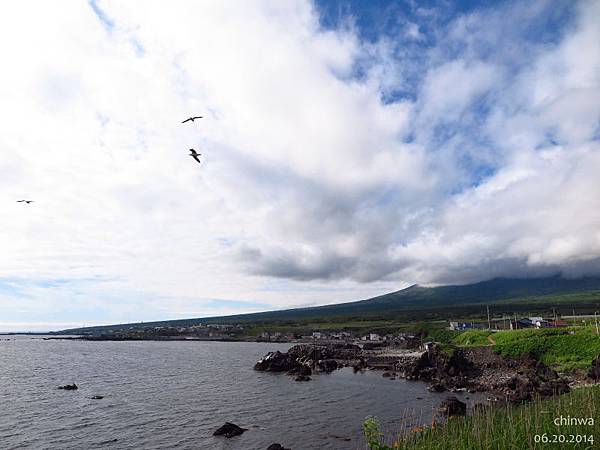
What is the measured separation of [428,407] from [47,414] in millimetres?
44223

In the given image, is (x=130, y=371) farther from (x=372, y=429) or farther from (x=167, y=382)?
(x=372, y=429)

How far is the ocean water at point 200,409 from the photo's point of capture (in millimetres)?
36844

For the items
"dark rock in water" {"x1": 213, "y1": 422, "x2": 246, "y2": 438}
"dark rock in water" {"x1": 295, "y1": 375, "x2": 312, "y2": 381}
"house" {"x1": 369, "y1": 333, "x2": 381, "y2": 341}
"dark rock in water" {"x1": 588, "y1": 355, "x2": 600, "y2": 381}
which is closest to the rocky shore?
"dark rock in water" {"x1": 295, "y1": 375, "x2": 312, "y2": 381}

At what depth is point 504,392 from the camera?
50.0 meters

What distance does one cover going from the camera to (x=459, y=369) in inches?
2645

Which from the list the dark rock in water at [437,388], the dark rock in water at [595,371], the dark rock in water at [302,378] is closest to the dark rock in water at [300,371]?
the dark rock in water at [302,378]

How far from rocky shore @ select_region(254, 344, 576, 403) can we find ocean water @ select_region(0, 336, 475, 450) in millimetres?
4372

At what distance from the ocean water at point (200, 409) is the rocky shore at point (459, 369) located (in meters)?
4.37

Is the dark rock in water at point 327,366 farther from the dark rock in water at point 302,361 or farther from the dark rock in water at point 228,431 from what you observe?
the dark rock in water at point 228,431

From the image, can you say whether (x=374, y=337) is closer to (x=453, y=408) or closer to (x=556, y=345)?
(x=556, y=345)

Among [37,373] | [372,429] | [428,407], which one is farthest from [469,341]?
[37,373]

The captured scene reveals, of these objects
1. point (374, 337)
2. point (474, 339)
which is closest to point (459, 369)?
point (474, 339)

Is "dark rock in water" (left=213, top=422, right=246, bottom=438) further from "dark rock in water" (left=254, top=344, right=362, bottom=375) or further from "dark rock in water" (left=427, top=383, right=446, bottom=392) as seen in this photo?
"dark rock in water" (left=254, top=344, right=362, bottom=375)

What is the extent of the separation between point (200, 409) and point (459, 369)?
42.1 metres
